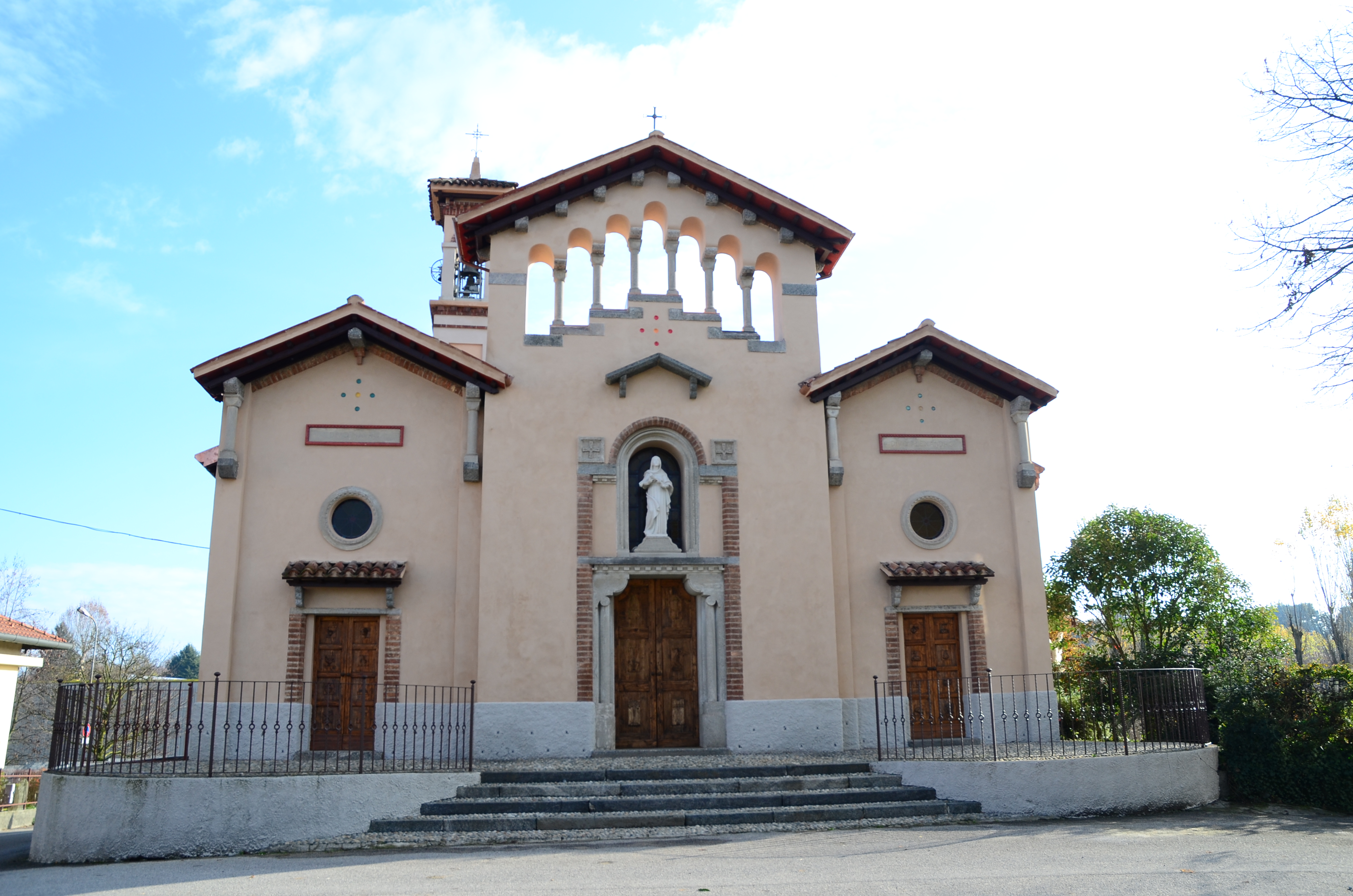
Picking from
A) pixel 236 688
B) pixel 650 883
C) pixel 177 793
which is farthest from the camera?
pixel 236 688

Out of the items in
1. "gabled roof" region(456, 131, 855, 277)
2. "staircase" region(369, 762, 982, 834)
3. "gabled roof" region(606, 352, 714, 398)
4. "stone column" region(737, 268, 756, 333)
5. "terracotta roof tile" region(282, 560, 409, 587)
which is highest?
"gabled roof" region(456, 131, 855, 277)

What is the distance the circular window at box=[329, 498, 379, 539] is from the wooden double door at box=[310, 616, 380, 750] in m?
1.30

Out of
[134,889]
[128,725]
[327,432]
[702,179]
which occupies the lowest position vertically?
[134,889]

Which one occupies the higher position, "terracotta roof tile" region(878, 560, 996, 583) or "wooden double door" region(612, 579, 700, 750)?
"terracotta roof tile" region(878, 560, 996, 583)

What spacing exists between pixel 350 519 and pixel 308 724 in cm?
312

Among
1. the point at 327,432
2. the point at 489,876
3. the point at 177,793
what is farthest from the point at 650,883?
the point at 327,432

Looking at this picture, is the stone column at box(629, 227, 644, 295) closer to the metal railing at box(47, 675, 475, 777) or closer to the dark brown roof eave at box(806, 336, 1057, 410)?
the dark brown roof eave at box(806, 336, 1057, 410)

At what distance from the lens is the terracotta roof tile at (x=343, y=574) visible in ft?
46.1

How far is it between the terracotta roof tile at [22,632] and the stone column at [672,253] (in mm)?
12926

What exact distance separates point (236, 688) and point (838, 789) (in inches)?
348

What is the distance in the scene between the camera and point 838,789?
464 inches

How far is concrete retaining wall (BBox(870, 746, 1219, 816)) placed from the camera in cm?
1166

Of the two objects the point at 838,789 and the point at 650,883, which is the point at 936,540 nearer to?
the point at 838,789

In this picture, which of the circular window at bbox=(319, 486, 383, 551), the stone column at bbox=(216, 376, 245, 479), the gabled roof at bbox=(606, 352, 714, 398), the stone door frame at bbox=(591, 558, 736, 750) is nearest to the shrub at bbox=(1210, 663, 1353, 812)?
the stone door frame at bbox=(591, 558, 736, 750)
